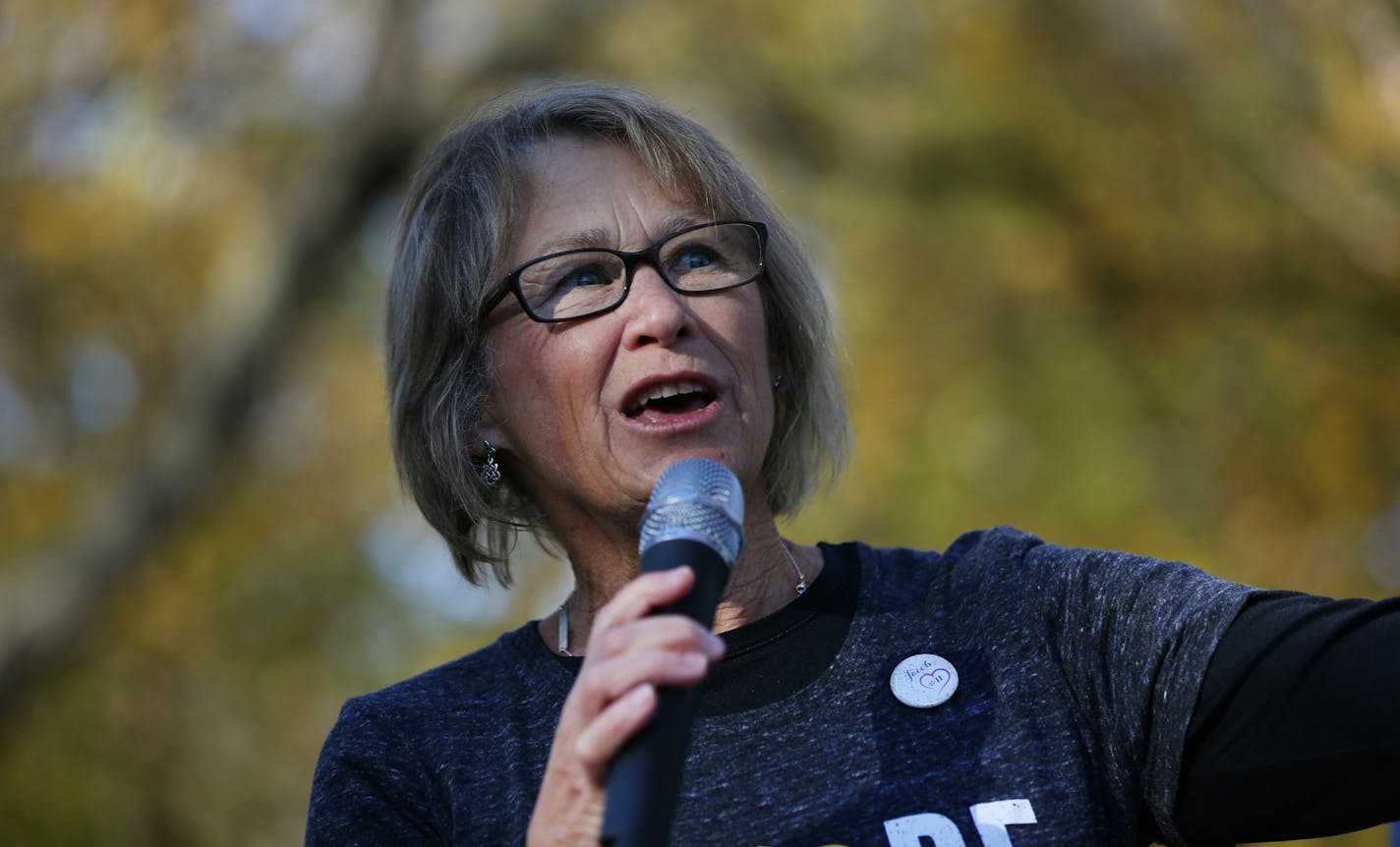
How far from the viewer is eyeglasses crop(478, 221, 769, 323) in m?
2.50

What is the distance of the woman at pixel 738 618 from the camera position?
202 cm

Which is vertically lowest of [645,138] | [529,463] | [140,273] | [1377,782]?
[1377,782]

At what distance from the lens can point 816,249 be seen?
774 centimetres

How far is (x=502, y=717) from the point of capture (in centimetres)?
245

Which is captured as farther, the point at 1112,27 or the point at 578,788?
the point at 1112,27

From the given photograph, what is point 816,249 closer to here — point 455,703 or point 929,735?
point 455,703

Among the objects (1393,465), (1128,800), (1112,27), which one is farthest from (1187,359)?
(1128,800)

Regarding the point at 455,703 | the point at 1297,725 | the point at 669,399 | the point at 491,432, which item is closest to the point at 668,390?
the point at 669,399

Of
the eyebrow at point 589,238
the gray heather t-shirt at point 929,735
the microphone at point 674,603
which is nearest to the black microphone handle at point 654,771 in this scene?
the microphone at point 674,603

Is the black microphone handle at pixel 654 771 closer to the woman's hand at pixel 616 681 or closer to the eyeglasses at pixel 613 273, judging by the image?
the woman's hand at pixel 616 681

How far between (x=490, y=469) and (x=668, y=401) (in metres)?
0.50

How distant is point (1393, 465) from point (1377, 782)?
6.33m

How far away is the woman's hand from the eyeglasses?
3.22 feet

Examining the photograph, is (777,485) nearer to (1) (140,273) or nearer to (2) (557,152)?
(2) (557,152)
